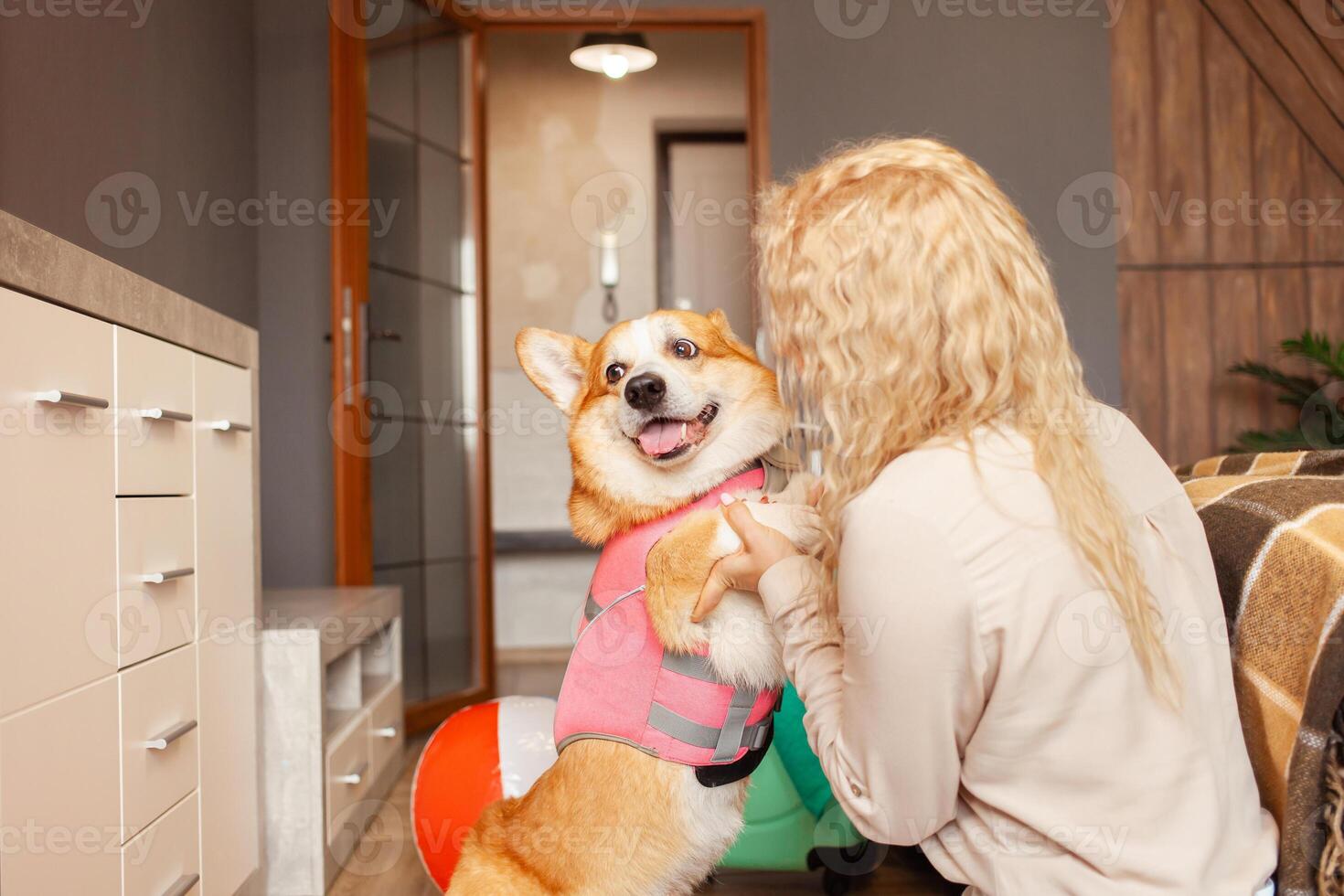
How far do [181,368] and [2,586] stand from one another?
58cm

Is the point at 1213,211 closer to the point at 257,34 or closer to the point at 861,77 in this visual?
the point at 861,77

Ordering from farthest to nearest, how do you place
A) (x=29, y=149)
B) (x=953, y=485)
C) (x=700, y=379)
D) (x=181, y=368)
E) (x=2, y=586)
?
(x=29, y=149)
(x=181, y=368)
(x=700, y=379)
(x=2, y=586)
(x=953, y=485)

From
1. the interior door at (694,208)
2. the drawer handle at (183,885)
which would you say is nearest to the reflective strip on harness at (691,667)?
the drawer handle at (183,885)

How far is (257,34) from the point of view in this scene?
3682 mm

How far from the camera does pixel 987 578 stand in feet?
2.65

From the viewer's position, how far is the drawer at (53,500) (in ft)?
3.35

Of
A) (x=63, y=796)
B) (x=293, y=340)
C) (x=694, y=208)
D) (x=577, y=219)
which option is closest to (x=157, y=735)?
(x=63, y=796)

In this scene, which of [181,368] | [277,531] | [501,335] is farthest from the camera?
[501,335]

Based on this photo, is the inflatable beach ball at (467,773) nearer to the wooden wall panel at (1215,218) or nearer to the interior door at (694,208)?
the wooden wall panel at (1215,218)

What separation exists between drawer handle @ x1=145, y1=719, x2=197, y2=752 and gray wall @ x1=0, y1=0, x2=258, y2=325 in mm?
1147

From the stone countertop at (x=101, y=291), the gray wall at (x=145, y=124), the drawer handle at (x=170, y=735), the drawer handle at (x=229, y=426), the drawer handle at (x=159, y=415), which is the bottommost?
the drawer handle at (x=170, y=735)

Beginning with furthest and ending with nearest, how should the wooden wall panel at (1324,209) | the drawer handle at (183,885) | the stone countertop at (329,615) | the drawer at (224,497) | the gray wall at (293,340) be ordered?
the wooden wall panel at (1324,209) < the gray wall at (293,340) < the stone countertop at (329,615) < the drawer at (224,497) < the drawer handle at (183,885)

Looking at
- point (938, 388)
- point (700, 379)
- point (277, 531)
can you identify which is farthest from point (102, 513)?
point (277, 531)

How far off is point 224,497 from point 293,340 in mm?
2110
